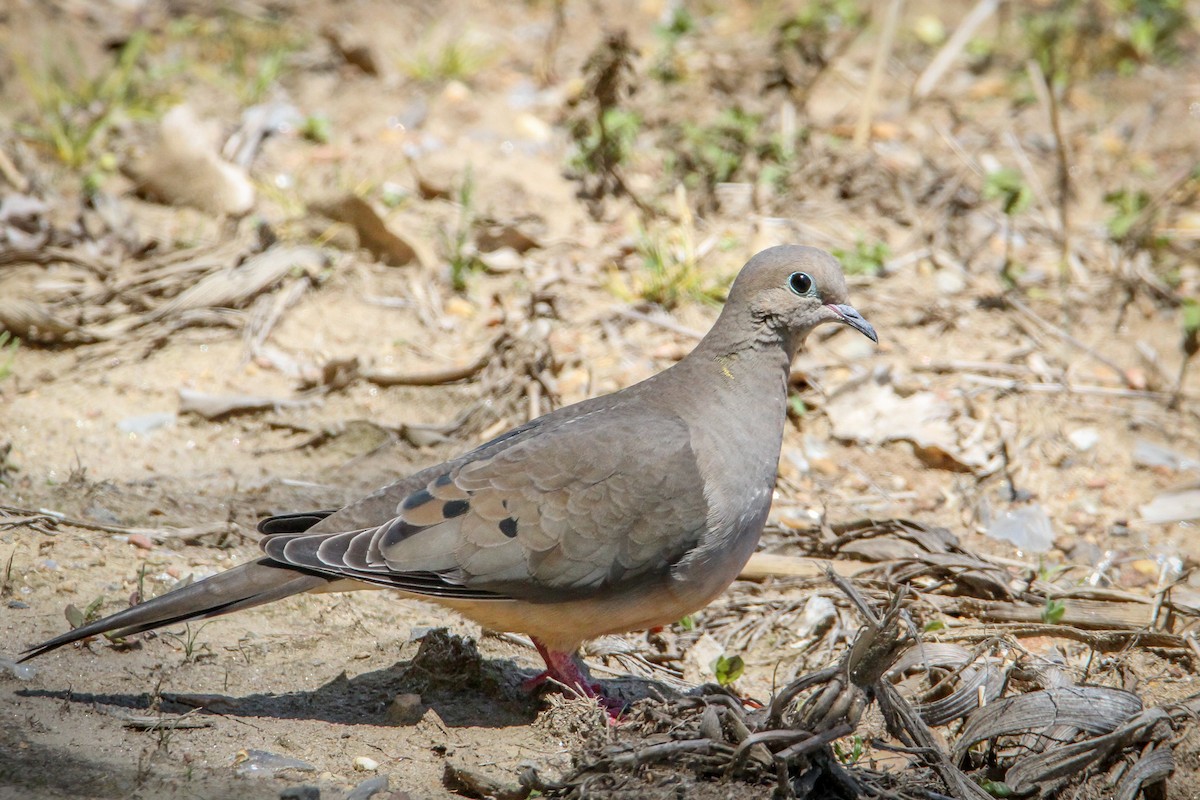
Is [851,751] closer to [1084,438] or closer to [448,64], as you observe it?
[1084,438]

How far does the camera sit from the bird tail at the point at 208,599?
3.29 m

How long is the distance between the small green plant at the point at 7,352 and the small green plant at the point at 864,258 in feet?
13.8

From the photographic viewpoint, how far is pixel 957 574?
451 centimetres

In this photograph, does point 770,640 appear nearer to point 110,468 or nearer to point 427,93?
point 110,468

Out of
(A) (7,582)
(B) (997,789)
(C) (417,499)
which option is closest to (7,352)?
(A) (7,582)

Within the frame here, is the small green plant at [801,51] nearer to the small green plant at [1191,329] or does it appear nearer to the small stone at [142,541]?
the small green plant at [1191,329]

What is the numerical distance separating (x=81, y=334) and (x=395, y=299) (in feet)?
5.08

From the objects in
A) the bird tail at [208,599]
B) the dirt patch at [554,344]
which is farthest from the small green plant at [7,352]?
the bird tail at [208,599]

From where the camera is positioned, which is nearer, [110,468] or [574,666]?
[574,666]

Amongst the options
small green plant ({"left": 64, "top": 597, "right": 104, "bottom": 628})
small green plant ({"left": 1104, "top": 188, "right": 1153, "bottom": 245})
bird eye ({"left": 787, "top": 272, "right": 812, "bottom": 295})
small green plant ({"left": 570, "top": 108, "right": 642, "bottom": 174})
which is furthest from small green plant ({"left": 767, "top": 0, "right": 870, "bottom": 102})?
small green plant ({"left": 64, "top": 597, "right": 104, "bottom": 628})

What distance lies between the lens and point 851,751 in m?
3.64

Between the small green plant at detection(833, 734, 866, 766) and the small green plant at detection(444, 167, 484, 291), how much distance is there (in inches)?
137

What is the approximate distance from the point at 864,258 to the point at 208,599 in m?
4.24

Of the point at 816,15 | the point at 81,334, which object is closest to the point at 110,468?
the point at 81,334
